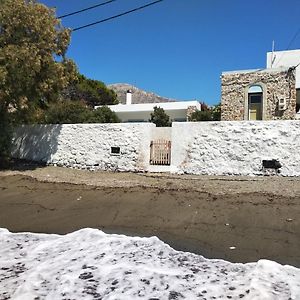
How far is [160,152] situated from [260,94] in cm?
1097

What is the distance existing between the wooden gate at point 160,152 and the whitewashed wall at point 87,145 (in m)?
0.22

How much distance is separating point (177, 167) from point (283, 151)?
422 centimetres

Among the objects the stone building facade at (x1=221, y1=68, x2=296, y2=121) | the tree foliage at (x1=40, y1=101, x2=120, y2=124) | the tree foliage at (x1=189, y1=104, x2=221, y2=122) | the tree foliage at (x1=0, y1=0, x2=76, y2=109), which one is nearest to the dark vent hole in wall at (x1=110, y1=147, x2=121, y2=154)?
the tree foliage at (x1=0, y1=0, x2=76, y2=109)

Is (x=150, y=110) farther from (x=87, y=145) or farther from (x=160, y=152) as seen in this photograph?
(x=160, y=152)

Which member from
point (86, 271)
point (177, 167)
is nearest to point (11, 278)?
point (86, 271)

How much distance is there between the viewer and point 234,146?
1480 cm

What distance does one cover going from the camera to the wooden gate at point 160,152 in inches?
633

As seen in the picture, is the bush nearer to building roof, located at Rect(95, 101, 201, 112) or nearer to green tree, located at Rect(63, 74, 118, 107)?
green tree, located at Rect(63, 74, 118, 107)

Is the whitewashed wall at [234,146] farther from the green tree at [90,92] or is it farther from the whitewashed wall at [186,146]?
the green tree at [90,92]

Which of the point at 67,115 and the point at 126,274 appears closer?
the point at 126,274

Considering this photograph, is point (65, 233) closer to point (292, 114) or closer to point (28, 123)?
point (28, 123)

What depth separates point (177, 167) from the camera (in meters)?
15.8

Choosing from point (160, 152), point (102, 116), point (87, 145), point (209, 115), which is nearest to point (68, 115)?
point (102, 116)

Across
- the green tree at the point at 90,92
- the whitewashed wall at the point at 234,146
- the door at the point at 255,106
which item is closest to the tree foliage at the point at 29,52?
the whitewashed wall at the point at 234,146
